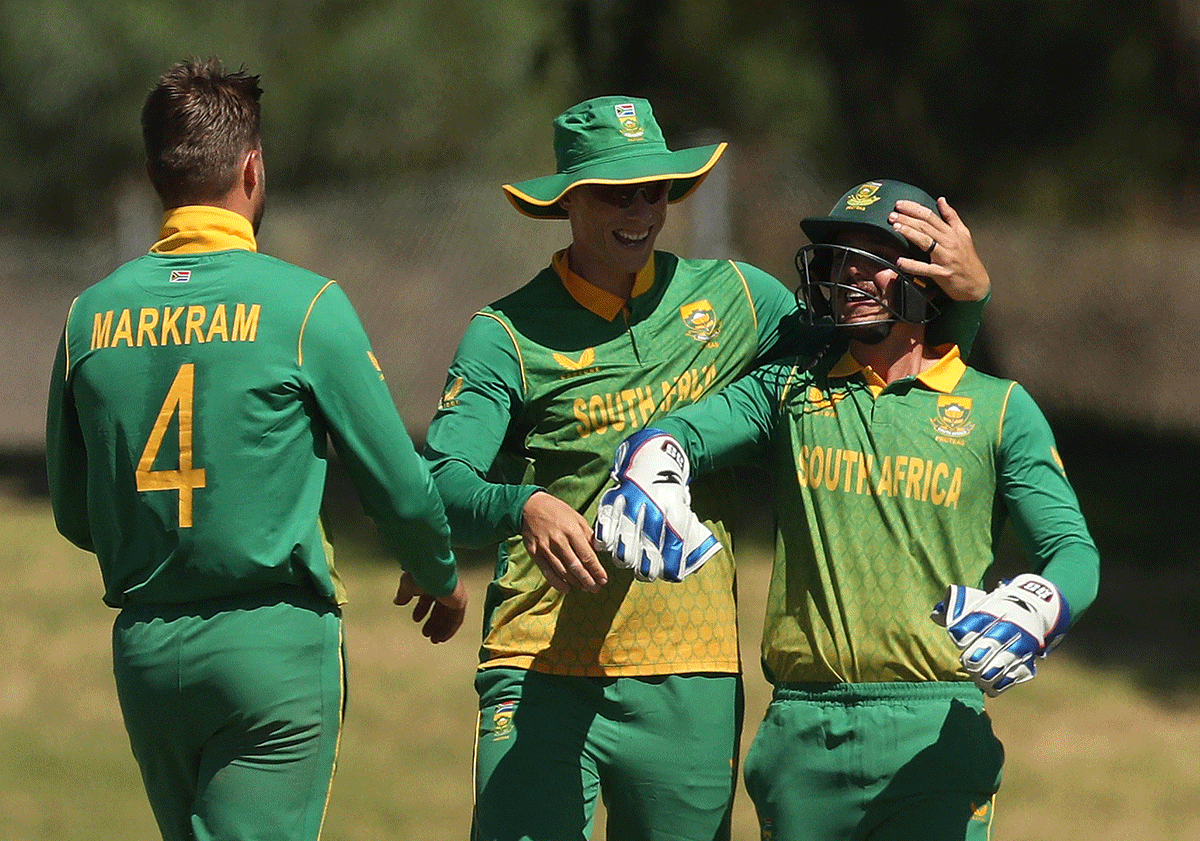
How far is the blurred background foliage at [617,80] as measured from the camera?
12.5 meters

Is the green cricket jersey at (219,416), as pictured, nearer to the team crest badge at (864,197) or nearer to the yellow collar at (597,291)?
the yellow collar at (597,291)

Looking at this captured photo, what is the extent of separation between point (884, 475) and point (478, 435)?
88 cm

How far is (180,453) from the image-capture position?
346cm

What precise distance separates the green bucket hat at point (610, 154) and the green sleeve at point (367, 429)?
72 cm

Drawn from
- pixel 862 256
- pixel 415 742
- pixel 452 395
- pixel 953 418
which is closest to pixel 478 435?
pixel 452 395

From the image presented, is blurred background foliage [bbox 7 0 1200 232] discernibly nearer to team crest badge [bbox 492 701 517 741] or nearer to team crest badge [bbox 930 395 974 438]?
team crest badge [bbox 930 395 974 438]

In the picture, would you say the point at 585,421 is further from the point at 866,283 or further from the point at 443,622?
the point at 866,283

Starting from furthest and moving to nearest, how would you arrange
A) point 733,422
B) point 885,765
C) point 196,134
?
point 733,422
point 885,765
point 196,134

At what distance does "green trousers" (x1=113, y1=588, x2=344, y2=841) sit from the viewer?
11.3ft

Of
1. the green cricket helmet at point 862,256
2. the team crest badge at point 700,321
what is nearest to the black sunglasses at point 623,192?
the team crest badge at point 700,321

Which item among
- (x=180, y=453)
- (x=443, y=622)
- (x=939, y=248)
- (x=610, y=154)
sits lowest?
(x=443, y=622)

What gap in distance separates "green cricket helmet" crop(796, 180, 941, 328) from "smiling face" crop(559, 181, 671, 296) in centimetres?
36

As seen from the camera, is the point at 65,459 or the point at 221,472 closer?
the point at 221,472

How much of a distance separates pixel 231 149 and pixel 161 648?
98 cm
